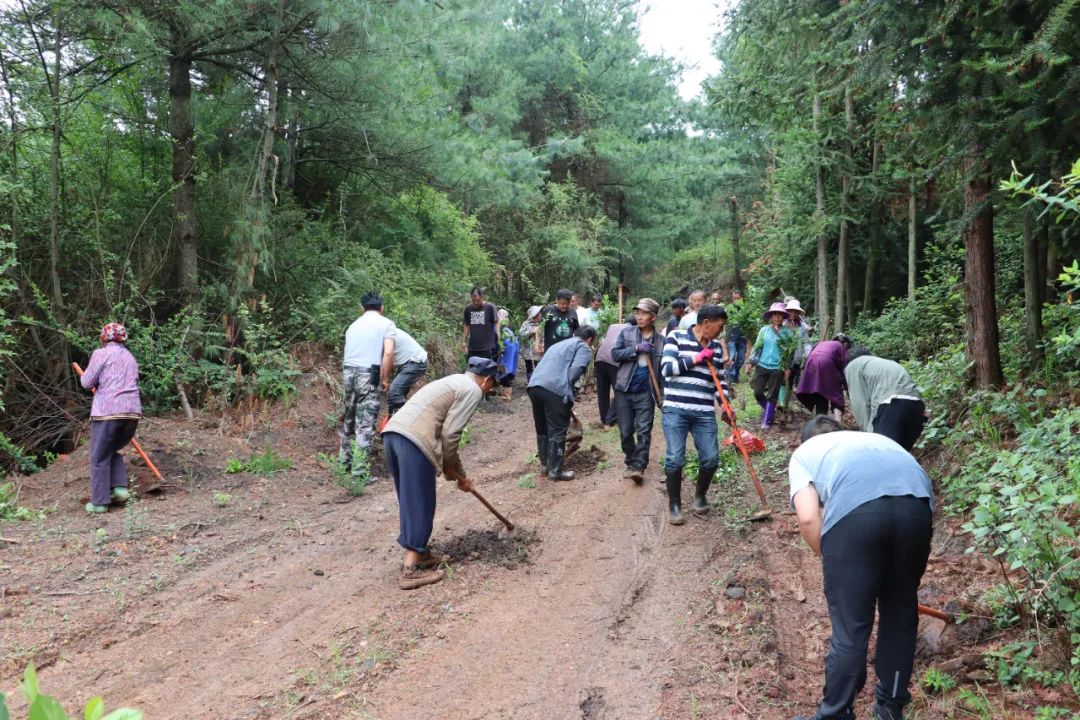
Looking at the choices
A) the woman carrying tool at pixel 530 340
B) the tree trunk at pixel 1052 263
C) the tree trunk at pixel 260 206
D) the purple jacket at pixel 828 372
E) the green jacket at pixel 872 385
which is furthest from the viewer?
the woman carrying tool at pixel 530 340

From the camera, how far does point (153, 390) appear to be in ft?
32.0

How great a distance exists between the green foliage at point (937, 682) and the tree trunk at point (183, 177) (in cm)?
1020

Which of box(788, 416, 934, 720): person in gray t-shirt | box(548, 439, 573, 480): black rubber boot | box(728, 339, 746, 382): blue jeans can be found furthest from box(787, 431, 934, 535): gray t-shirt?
box(728, 339, 746, 382): blue jeans

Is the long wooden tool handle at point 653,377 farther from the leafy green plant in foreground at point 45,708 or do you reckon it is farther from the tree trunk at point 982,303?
the leafy green plant in foreground at point 45,708

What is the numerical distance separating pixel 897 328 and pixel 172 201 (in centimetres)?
1245

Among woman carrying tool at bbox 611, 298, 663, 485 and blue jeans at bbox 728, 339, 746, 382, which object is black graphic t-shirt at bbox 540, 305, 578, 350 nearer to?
woman carrying tool at bbox 611, 298, 663, 485

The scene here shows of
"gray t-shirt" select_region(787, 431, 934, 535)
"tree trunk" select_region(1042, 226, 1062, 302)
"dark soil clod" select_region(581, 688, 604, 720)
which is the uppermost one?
"tree trunk" select_region(1042, 226, 1062, 302)

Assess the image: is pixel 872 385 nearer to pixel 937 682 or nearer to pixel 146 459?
pixel 937 682

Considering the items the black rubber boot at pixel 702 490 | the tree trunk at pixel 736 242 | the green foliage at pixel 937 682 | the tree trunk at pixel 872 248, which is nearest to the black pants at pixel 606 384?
the black rubber boot at pixel 702 490

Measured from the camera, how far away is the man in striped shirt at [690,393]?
6.66 metres

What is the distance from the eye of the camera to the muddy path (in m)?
4.19

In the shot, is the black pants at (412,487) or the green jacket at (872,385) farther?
the green jacket at (872,385)

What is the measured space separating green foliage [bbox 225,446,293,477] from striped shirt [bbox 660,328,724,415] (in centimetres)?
506

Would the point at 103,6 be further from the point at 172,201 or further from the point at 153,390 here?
the point at 153,390
